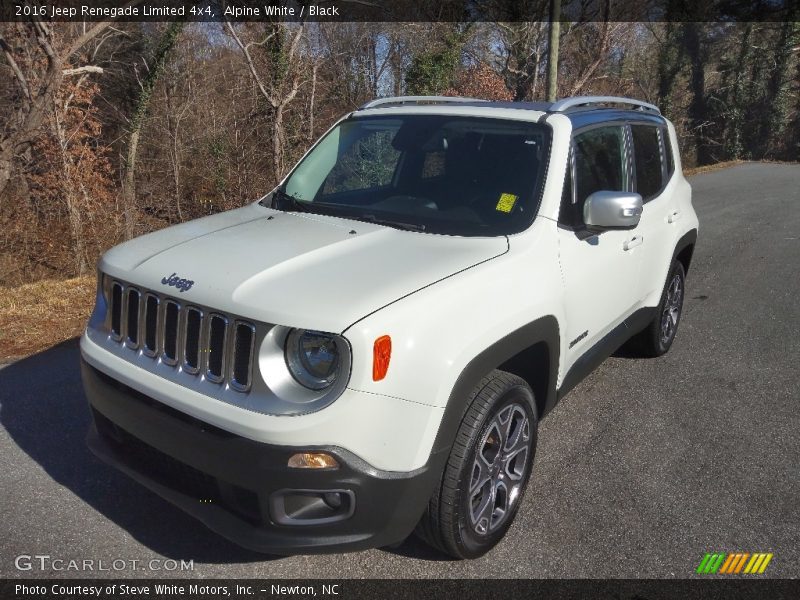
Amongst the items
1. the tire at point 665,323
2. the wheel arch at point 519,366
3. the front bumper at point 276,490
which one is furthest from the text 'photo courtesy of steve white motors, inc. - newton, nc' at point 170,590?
the tire at point 665,323

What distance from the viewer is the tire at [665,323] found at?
16.9ft

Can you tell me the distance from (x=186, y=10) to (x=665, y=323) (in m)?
16.7

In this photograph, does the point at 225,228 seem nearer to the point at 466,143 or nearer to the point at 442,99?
the point at 466,143

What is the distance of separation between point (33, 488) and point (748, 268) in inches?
322

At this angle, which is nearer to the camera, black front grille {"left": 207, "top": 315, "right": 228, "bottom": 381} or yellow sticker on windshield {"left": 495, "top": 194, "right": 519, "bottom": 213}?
black front grille {"left": 207, "top": 315, "right": 228, "bottom": 381}

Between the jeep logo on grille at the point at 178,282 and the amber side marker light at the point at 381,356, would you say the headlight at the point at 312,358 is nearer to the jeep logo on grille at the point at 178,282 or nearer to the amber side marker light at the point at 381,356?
the amber side marker light at the point at 381,356

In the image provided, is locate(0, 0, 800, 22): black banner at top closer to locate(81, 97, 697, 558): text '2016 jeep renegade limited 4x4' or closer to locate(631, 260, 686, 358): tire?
locate(631, 260, 686, 358): tire

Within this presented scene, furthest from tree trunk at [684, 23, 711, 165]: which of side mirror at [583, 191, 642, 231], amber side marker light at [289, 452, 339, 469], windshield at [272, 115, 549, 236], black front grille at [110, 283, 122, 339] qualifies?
amber side marker light at [289, 452, 339, 469]

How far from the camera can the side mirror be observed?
3281 mm

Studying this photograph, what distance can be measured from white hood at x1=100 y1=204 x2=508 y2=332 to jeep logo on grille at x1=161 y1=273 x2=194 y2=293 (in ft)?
0.06

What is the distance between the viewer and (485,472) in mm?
2928

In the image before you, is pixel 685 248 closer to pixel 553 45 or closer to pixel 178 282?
pixel 178 282

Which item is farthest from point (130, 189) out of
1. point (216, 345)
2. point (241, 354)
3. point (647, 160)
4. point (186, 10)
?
point (241, 354)

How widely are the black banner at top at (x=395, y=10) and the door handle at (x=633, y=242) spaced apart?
10133 millimetres
